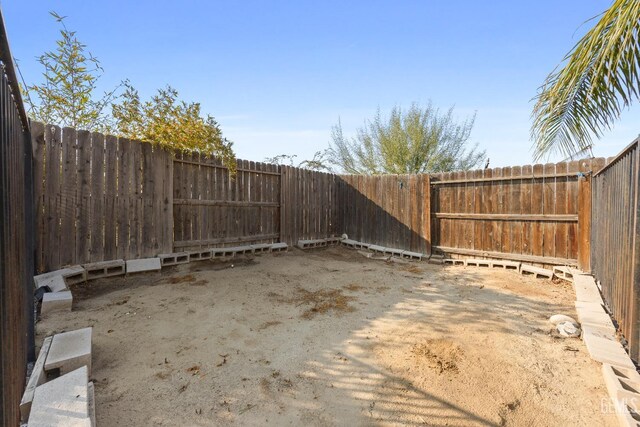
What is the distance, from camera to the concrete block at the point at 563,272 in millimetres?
5637

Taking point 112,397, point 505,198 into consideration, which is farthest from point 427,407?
point 505,198

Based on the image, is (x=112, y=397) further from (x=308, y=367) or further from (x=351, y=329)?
(x=351, y=329)

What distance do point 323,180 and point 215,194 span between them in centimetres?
388

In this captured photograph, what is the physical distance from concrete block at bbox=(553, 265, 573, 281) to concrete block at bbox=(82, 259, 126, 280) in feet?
27.0

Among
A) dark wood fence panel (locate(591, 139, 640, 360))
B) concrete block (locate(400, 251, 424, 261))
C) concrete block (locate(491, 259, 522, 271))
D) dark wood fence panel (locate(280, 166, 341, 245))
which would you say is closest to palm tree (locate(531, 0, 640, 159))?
dark wood fence panel (locate(591, 139, 640, 360))

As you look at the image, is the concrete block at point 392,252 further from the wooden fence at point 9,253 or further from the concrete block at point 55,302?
the wooden fence at point 9,253

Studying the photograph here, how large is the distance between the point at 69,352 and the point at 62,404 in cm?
77

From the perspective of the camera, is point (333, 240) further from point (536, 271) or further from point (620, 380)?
point (620, 380)

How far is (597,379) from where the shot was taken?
257 centimetres

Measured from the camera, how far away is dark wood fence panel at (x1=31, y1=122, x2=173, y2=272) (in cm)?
453

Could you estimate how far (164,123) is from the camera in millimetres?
5914

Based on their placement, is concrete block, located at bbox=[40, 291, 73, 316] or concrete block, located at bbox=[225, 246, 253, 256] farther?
concrete block, located at bbox=[225, 246, 253, 256]

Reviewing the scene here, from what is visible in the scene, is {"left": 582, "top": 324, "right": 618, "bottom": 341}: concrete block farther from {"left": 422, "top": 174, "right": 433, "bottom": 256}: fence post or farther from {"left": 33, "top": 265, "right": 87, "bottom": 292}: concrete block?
{"left": 33, "top": 265, "right": 87, "bottom": 292}: concrete block

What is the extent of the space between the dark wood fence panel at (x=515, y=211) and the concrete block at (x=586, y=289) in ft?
3.21
